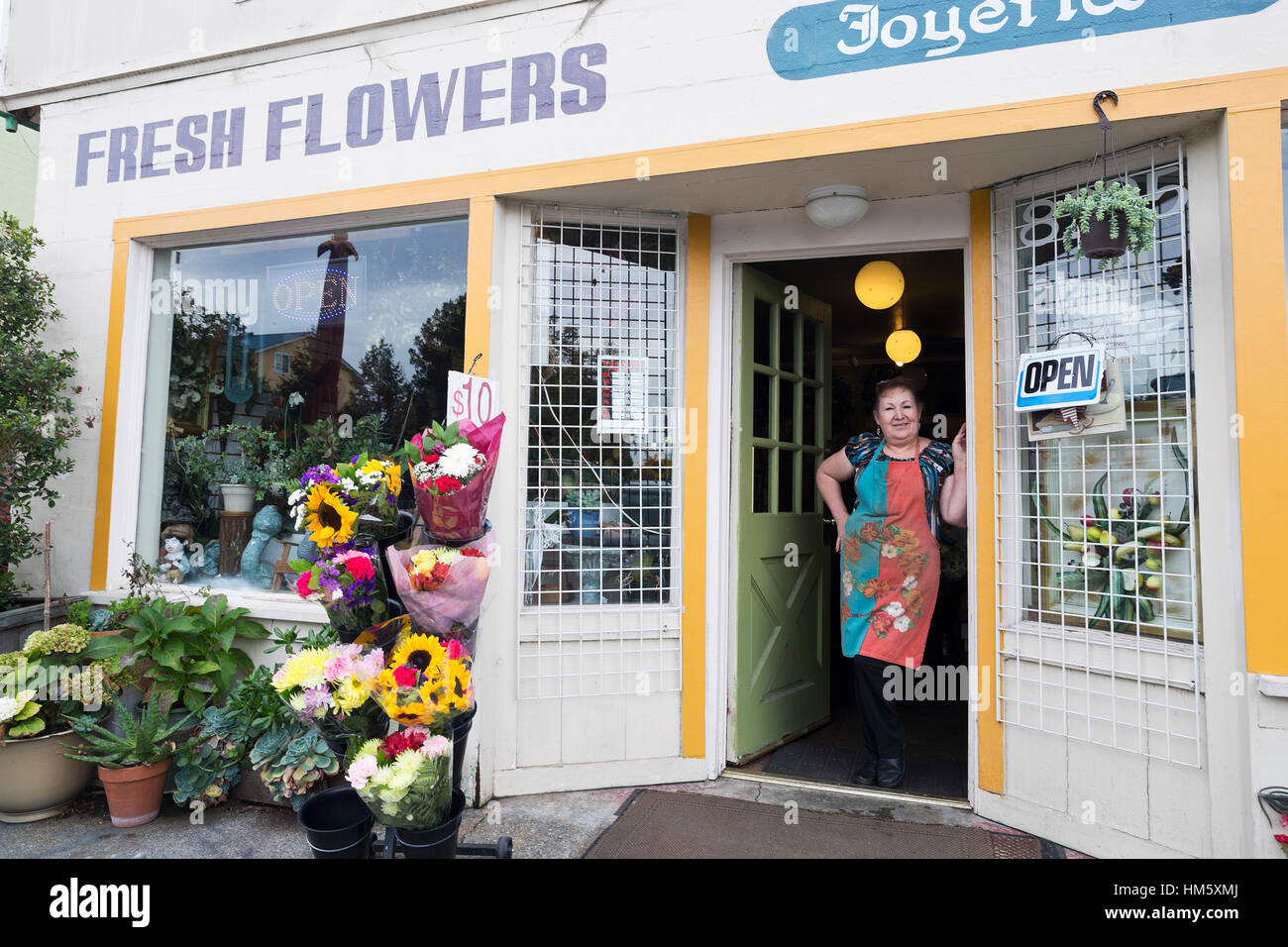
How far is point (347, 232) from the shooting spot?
4.09 metres

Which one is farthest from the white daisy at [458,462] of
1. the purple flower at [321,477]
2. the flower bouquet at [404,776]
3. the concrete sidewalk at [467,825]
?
the concrete sidewalk at [467,825]

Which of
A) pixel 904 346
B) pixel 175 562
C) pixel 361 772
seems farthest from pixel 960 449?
pixel 175 562

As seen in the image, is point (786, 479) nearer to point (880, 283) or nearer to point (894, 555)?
point (894, 555)

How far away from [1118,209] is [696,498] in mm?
2020

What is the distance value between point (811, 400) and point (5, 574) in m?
4.51

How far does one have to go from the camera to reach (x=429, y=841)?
2.34 meters

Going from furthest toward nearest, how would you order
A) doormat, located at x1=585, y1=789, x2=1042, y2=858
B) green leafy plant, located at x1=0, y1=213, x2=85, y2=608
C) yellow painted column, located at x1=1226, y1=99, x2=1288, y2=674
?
green leafy plant, located at x1=0, y1=213, x2=85, y2=608
doormat, located at x1=585, y1=789, x2=1042, y2=858
yellow painted column, located at x1=1226, y1=99, x2=1288, y2=674

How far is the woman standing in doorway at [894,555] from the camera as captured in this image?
3.65 meters

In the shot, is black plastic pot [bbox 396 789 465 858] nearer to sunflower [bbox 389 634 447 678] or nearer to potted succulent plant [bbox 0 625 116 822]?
sunflower [bbox 389 634 447 678]

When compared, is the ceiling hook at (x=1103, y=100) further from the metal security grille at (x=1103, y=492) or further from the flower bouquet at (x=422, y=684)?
the flower bouquet at (x=422, y=684)

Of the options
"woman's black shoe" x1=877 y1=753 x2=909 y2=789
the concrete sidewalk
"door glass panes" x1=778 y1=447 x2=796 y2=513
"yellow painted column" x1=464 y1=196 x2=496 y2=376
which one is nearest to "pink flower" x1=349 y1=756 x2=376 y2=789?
the concrete sidewalk

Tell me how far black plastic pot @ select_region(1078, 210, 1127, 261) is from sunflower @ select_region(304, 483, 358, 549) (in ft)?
8.91

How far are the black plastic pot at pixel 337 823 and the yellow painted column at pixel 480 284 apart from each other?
1.86 metres

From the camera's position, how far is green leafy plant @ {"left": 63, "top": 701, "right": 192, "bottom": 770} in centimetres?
332
